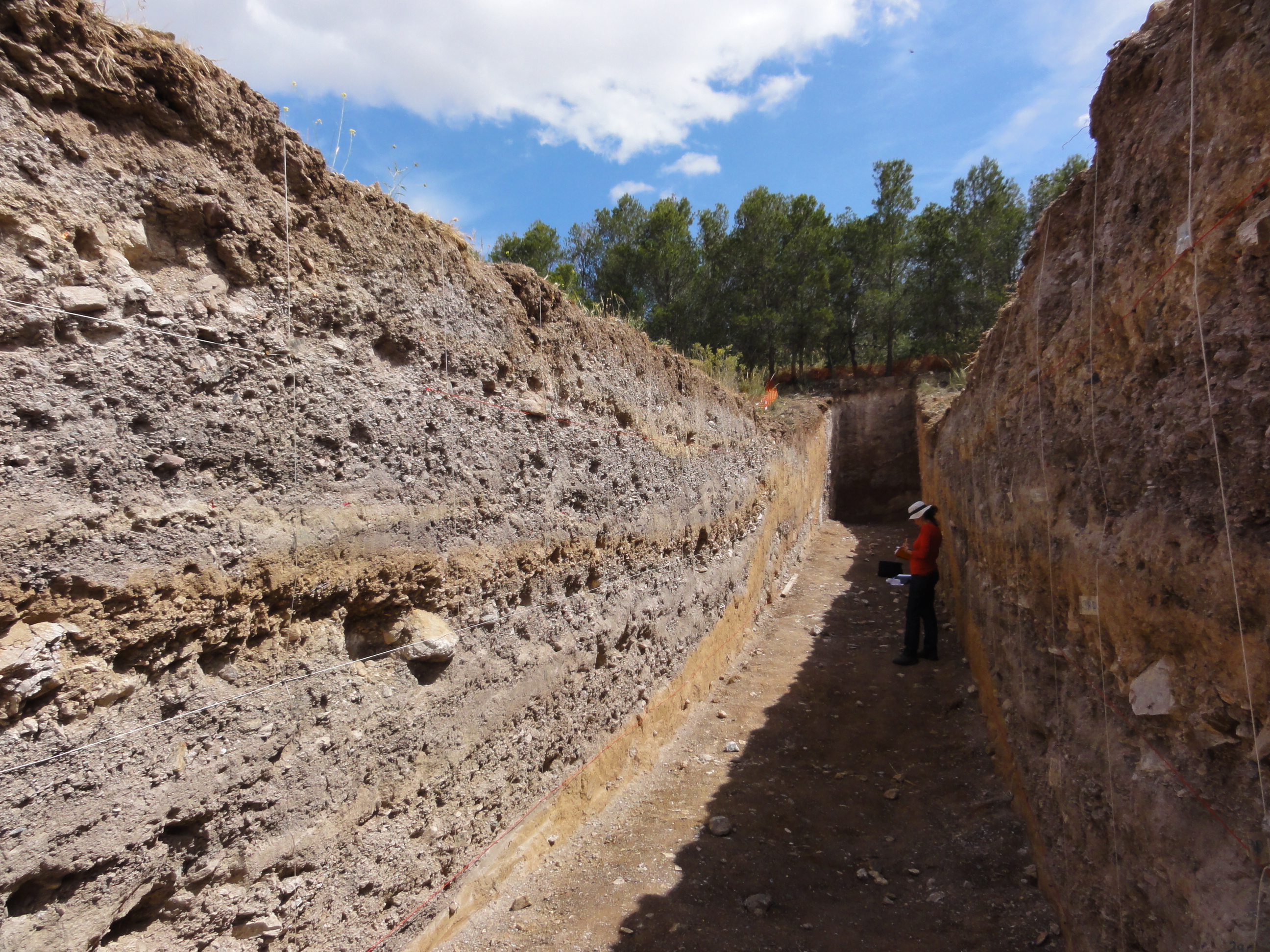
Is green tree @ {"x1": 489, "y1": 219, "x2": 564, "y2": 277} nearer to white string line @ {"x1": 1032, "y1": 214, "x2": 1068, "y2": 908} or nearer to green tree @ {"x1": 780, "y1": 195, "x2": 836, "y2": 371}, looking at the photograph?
green tree @ {"x1": 780, "y1": 195, "x2": 836, "y2": 371}

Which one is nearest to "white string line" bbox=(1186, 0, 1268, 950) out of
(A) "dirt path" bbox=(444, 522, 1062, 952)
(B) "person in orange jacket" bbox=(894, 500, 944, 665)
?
(A) "dirt path" bbox=(444, 522, 1062, 952)

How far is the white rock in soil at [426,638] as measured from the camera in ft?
8.65

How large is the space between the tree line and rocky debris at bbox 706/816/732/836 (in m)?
12.7

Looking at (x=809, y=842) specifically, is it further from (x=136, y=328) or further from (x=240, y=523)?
(x=136, y=328)

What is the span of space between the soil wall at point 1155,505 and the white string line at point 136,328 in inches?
105

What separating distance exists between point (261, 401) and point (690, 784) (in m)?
3.51

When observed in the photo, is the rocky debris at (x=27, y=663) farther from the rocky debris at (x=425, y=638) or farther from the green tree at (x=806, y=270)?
the green tree at (x=806, y=270)

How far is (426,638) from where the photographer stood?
106 inches

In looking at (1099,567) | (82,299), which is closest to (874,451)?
(1099,567)

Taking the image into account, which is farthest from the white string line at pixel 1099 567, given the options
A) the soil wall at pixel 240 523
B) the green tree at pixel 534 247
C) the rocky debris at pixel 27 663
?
the green tree at pixel 534 247

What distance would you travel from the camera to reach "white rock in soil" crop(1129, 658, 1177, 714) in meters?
1.86

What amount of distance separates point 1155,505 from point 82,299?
9.67 ft

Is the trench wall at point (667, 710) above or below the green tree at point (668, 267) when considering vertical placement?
below

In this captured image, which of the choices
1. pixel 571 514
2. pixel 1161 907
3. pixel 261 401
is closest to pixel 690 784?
pixel 571 514
